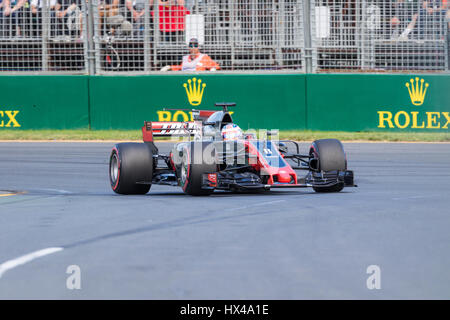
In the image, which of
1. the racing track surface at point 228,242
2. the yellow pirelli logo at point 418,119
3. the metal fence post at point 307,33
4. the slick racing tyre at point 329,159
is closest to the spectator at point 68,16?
the metal fence post at point 307,33

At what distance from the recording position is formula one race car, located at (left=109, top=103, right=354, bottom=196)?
868cm

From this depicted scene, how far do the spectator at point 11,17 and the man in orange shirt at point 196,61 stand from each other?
391cm

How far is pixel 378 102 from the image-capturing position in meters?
18.3

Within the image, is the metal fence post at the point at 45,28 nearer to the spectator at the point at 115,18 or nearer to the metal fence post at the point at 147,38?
the spectator at the point at 115,18

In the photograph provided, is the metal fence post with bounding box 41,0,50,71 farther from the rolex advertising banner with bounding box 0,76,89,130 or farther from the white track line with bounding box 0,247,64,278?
the white track line with bounding box 0,247,64,278

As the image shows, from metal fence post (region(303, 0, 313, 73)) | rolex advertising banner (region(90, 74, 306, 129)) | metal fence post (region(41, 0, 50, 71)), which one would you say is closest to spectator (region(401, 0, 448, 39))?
metal fence post (region(303, 0, 313, 73))

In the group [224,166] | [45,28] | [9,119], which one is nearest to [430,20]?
[45,28]

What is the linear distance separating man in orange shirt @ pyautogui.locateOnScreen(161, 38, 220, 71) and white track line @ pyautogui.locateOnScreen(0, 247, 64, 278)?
1391cm

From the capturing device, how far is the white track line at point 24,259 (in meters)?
4.79

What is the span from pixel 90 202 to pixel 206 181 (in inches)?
48.8

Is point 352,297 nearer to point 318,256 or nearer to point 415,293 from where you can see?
point 415,293

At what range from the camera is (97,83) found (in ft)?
62.6
